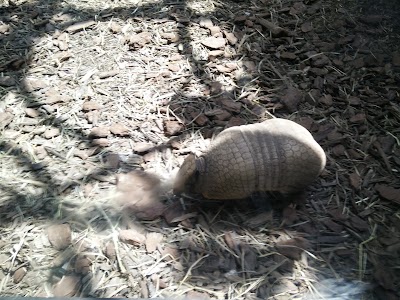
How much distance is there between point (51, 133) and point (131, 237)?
1128mm

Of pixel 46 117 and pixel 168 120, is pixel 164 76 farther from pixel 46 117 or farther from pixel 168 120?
pixel 46 117

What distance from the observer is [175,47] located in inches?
149

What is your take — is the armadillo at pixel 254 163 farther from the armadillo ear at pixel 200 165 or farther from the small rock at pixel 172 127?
the small rock at pixel 172 127

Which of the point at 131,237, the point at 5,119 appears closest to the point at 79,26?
the point at 5,119

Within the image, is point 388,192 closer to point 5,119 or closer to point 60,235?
point 60,235

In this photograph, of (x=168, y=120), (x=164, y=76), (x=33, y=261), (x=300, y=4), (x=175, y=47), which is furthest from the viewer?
(x=300, y=4)

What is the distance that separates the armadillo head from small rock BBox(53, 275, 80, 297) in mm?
816

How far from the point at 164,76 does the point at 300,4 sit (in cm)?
164

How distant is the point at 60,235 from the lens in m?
2.54

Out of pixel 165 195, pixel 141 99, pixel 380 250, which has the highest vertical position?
pixel 141 99

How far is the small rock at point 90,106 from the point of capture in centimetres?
328

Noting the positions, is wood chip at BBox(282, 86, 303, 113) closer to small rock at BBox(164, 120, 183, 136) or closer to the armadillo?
the armadillo

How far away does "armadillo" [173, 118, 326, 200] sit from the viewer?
8.59 feet

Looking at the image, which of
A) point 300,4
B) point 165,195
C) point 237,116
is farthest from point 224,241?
point 300,4
